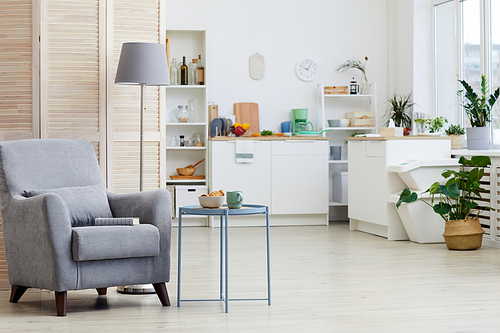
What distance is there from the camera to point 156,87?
Answer: 413 centimetres

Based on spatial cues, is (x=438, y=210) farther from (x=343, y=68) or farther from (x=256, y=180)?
(x=343, y=68)

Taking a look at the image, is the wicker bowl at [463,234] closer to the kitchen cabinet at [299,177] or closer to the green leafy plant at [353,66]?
the kitchen cabinet at [299,177]

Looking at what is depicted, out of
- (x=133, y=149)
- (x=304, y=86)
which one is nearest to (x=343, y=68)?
(x=304, y=86)

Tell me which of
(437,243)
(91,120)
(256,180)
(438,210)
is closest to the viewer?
(91,120)

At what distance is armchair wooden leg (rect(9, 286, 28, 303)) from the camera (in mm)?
3352

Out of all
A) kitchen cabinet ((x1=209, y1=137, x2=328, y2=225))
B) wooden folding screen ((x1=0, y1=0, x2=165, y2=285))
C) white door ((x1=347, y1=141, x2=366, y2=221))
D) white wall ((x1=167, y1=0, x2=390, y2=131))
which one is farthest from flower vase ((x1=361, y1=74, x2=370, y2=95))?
wooden folding screen ((x1=0, y1=0, x2=165, y2=285))

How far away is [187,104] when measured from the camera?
7.11 meters

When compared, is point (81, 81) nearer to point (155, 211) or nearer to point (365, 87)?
point (155, 211)

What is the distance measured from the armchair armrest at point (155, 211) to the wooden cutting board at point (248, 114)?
365cm

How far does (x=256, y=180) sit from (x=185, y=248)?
165 cm

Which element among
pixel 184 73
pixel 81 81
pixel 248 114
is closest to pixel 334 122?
pixel 248 114

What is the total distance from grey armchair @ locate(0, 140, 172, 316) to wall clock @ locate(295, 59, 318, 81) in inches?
161

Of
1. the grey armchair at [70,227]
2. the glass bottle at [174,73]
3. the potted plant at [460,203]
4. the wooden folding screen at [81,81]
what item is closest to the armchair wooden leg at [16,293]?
the grey armchair at [70,227]

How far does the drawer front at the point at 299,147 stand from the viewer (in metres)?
6.69
